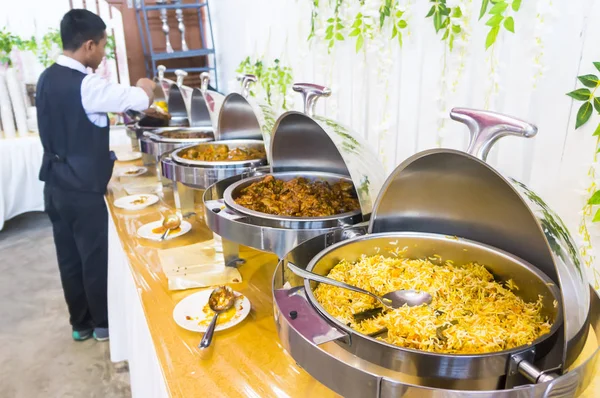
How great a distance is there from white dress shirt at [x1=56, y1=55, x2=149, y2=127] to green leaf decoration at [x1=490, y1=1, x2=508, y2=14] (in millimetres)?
1874

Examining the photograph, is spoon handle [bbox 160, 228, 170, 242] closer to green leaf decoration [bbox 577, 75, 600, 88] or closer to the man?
the man

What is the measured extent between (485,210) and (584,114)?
Result: 37 centimetres

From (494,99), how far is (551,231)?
2.32ft

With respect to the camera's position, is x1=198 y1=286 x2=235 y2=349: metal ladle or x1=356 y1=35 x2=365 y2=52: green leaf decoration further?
x1=356 y1=35 x2=365 y2=52: green leaf decoration

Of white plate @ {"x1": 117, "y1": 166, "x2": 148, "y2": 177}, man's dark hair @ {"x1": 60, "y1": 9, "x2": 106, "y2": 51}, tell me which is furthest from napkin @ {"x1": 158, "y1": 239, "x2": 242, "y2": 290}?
man's dark hair @ {"x1": 60, "y1": 9, "x2": 106, "y2": 51}

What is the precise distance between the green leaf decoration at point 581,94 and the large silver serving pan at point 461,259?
37 cm

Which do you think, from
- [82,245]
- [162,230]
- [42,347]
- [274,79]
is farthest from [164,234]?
[42,347]

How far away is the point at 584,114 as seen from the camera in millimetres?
1053

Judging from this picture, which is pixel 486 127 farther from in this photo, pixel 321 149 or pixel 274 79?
pixel 274 79

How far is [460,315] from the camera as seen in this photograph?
81cm

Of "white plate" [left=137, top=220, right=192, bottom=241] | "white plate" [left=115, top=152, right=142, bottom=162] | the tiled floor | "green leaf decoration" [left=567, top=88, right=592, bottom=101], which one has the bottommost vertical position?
the tiled floor

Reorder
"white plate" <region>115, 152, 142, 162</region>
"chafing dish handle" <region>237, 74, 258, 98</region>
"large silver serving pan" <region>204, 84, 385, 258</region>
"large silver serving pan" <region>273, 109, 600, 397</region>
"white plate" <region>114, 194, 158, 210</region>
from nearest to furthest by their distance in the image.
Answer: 1. "large silver serving pan" <region>273, 109, 600, 397</region>
2. "large silver serving pan" <region>204, 84, 385, 258</region>
3. "chafing dish handle" <region>237, 74, 258, 98</region>
4. "white plate" <region>114, 194, 158, 210</region>
5. "white plate" <region>115, 152, 142, 162</region>

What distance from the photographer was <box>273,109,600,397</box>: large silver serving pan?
2.05 ft

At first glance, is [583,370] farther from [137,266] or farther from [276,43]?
[276,43]
